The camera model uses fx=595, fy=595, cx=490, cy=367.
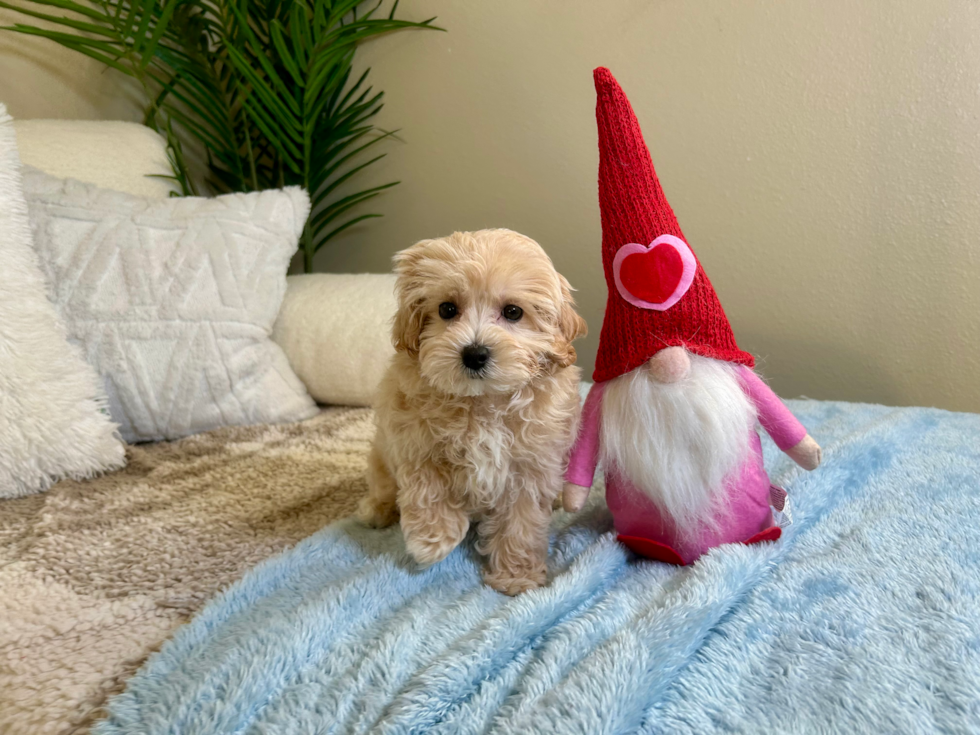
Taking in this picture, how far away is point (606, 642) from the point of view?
674mm

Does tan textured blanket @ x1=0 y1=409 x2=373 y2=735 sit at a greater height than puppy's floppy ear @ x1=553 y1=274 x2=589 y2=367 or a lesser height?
lesser

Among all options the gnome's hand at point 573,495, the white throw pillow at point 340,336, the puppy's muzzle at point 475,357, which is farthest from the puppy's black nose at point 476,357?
the white throw pillow at point 340,336

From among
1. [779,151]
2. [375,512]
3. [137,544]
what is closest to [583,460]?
[375,512]

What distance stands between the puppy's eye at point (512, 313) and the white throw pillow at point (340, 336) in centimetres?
75

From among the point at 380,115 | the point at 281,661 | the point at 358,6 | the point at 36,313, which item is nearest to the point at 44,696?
the point at 281,661

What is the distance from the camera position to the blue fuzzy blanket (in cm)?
59

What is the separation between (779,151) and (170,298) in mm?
1475

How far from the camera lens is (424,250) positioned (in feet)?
2.78

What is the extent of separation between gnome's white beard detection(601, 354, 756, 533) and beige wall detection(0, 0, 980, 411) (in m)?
0.81

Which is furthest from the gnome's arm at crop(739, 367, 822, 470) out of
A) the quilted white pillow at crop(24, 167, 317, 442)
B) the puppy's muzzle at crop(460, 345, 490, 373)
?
the quilted white pillow at crop(24, 167, 317, 442)

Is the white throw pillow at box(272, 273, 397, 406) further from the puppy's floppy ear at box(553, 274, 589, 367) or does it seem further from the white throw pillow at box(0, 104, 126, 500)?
the puppy's floppy ear at box(553, 274, 589, 367)

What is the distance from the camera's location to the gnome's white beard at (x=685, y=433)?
2.55 feet

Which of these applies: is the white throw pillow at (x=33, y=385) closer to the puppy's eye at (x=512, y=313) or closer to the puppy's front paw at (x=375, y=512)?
the puppy's front paw at (x=375, y=512)

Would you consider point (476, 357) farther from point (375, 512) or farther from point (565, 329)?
point (375, 512)
